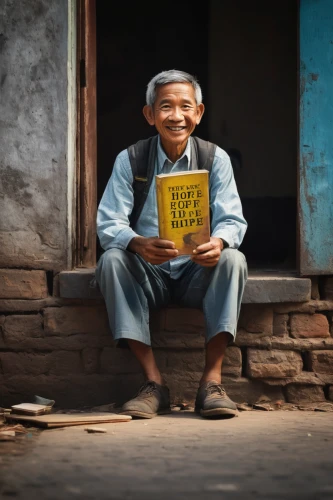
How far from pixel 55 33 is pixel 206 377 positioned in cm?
198

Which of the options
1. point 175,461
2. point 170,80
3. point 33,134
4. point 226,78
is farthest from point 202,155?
point 226,78

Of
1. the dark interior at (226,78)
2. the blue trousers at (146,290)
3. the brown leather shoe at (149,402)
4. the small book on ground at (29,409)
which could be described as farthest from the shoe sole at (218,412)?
the dark interior at (226,78)

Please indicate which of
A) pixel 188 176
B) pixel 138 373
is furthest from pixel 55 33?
pixel 138 373

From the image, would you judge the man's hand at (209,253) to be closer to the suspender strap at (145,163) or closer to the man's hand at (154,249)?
the man's hand at (154,249)

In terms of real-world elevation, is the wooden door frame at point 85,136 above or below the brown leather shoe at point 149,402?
above

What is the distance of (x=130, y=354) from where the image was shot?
4441 millimetres

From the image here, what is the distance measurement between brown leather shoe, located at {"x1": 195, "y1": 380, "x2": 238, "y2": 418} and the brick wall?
45 centimetres

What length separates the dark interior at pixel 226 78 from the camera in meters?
7.14

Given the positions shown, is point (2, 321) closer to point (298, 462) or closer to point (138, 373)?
point (138, 373)

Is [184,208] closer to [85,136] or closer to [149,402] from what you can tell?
[149,402]

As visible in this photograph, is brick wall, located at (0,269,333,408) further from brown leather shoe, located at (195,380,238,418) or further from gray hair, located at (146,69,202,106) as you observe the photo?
gray hair, located at (146,69,202,106)

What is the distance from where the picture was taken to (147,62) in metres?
7.32

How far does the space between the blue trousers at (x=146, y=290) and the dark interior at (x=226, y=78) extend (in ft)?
10.0

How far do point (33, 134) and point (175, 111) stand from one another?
798 millimetres
